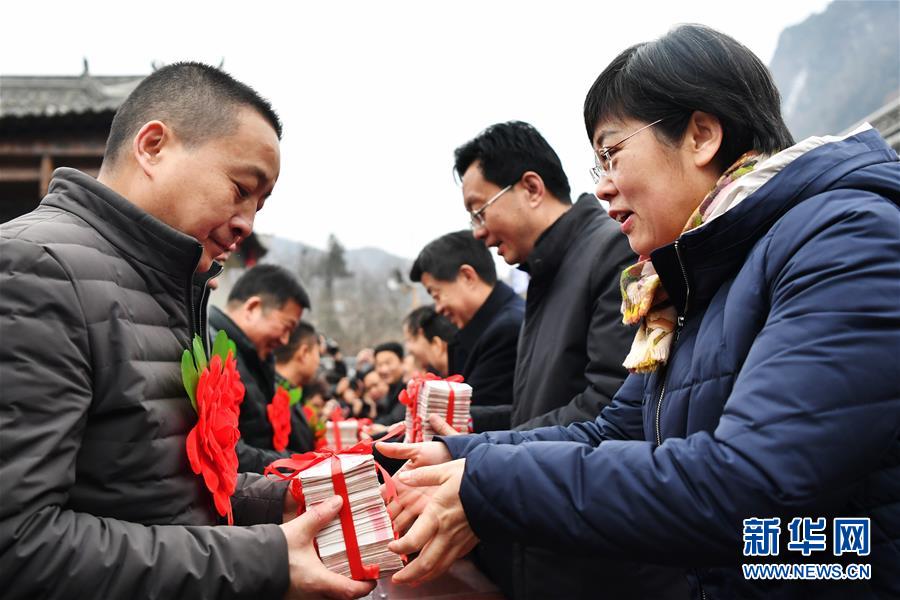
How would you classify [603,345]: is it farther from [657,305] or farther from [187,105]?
[187,105]

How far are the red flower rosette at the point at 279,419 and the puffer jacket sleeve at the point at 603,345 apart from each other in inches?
81.6

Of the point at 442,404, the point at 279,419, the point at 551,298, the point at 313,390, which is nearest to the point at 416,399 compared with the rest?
the point at 442,404

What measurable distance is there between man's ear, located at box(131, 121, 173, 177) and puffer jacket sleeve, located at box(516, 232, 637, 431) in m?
1.68

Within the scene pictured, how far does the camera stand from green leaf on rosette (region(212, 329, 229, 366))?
1.95 m

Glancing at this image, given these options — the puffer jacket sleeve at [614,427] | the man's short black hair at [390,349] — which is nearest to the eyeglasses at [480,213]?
the puffer jacket sleeve at [614,427]

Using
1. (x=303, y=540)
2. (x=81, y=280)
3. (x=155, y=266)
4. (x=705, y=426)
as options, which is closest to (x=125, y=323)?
(x=81, y=280)

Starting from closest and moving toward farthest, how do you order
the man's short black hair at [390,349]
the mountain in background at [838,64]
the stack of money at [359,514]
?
the stack of money at [359,514]
the man's short black hair at [390,349]
the mountain in background at [838,64]

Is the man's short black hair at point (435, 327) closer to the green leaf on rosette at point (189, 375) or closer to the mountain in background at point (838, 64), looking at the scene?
the green leaf on rosette at point (189, 375)

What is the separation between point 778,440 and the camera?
1.26 metres

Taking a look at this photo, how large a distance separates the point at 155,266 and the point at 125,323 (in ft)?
0.78

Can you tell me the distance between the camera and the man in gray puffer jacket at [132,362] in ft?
4.32

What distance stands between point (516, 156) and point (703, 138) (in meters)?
1.84

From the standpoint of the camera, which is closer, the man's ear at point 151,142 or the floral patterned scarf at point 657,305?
the floral patterned scarf at point 657,305

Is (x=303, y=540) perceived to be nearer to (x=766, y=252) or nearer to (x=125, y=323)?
(x=125, y=323)
